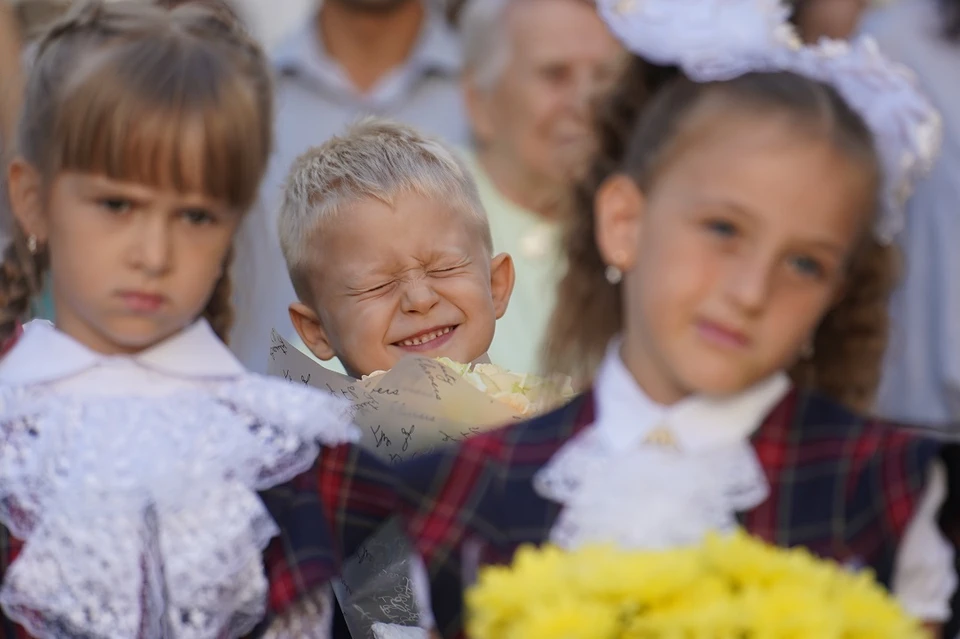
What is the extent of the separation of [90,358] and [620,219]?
742 mm

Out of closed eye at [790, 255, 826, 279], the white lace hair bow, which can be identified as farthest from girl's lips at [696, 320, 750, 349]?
the white lace hair bow

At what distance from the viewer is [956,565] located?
192 centimetres

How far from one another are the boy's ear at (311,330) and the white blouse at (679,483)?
0.82m

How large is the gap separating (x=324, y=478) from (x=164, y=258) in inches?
14.4

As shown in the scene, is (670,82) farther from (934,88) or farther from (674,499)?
(934,88)

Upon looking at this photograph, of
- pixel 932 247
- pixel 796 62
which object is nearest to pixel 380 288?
pixel 796 62

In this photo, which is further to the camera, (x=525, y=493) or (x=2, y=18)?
(x=2, y=18)

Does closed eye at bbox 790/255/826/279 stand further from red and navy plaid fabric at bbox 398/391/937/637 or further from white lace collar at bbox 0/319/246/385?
white lace collar at bbox 0/319/246/385

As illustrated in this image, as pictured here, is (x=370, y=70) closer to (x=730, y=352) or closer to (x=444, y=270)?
(x=444, y=270)

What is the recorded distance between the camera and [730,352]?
6.30 ft

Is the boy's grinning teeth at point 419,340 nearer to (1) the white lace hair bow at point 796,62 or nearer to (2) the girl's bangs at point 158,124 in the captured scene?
(2) the girl's bangs at point 158,124

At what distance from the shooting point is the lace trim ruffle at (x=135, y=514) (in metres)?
2.01

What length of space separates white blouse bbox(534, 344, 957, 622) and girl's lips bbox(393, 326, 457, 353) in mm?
656

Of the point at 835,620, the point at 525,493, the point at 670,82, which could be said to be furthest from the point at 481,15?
the point at 835,620
